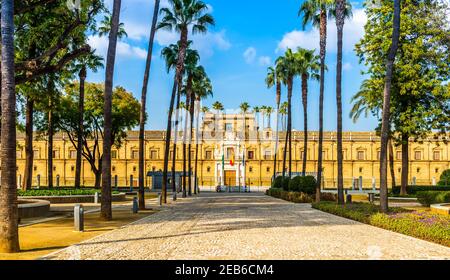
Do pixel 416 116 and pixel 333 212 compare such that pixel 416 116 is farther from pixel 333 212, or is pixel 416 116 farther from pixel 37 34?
pixel 37 34

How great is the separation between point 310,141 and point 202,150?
61.1 feet

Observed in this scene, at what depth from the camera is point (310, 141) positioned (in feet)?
285

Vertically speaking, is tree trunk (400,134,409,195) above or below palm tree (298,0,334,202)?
below

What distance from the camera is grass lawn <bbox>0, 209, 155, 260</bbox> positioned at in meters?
11.6

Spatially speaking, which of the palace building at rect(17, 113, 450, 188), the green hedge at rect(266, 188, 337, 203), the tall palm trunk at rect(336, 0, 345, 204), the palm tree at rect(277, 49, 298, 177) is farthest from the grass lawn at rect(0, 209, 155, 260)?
the palace building at rect(17, 113, 450, 188)

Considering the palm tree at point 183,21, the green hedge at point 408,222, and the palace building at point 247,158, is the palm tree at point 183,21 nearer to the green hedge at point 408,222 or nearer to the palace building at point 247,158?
the green hedge at point 408,222

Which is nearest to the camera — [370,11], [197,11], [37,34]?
[37,34]

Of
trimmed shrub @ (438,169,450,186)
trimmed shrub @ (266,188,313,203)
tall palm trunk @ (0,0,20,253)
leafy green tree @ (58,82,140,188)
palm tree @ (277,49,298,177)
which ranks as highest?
palm tree @ (277,49,298,177)

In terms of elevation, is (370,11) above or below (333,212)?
above

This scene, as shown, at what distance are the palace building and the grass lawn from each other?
64487 mm

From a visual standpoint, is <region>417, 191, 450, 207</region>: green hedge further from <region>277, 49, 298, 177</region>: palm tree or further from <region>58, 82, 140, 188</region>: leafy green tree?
<region>58, 82, 140, 188</region>: leafy green tree
